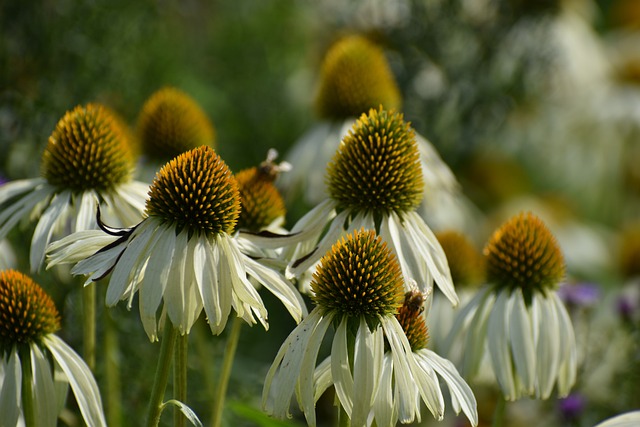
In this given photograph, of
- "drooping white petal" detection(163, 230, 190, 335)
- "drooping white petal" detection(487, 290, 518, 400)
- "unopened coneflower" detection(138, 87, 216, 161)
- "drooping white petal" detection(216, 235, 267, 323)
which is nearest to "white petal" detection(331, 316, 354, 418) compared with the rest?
"drooping white petal" detection(216, 235, 267, 323)

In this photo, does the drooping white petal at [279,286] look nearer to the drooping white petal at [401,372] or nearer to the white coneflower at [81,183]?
the drooping white petal at [401,372]

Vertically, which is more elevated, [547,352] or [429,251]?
[429,251]

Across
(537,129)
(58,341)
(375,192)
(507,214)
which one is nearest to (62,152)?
(58,341)

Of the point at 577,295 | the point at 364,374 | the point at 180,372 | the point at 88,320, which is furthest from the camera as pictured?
the point at 577,295

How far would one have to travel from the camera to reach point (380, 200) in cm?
163

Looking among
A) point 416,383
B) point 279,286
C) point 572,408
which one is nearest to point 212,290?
point 279,286

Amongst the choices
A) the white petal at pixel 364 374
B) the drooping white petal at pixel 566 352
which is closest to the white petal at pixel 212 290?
the white petal at pixel 364 374

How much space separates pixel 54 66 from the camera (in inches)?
143

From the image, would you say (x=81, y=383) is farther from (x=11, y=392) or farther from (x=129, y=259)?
(x=129, y=259)

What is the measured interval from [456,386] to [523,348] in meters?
0.31

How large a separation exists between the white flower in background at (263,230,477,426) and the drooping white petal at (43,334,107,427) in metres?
0.28

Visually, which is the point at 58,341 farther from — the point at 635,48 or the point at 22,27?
the point at 635,48

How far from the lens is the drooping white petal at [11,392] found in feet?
4.29

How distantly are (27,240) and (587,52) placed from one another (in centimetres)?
339
